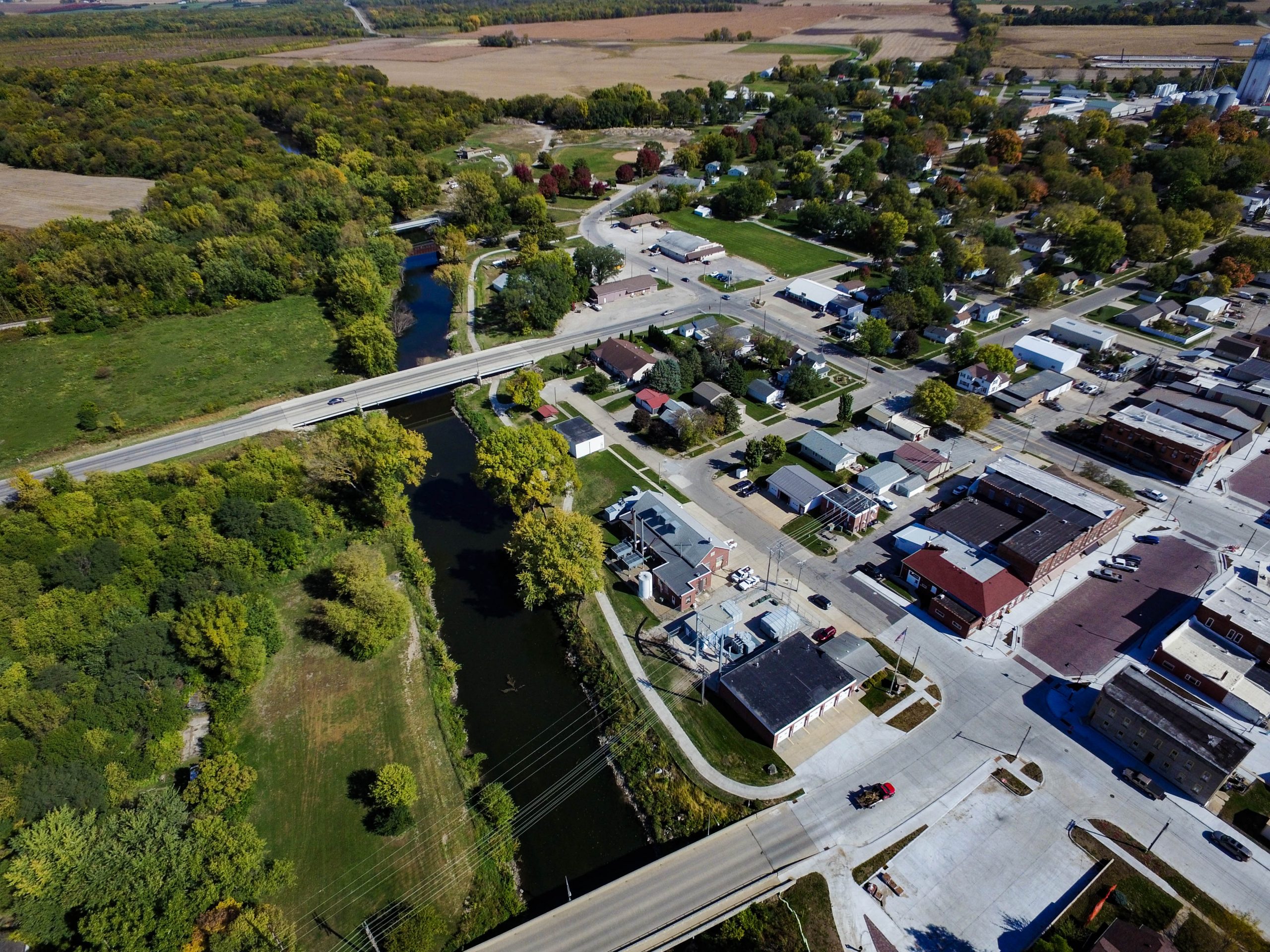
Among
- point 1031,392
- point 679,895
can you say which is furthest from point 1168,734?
point 1031,392

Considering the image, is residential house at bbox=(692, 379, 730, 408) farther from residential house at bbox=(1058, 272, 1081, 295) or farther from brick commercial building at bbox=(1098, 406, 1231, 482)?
residential house at bbox=(1058, 272, 1081, 295)

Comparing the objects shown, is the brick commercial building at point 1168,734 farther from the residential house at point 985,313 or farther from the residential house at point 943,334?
the residential house at point 985,313

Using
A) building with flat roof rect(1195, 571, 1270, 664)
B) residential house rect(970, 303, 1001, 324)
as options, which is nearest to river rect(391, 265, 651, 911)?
building with flat roof rect(1195, 571, 1270, 664)

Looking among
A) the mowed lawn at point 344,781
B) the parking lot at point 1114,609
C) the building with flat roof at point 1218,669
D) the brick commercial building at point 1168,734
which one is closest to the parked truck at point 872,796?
the brick commercial building at point 1168,734

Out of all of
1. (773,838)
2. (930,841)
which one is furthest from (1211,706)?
(773,838)

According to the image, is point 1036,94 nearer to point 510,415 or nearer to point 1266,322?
point 1266,322

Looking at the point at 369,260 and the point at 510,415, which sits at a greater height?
the point at 369,260
